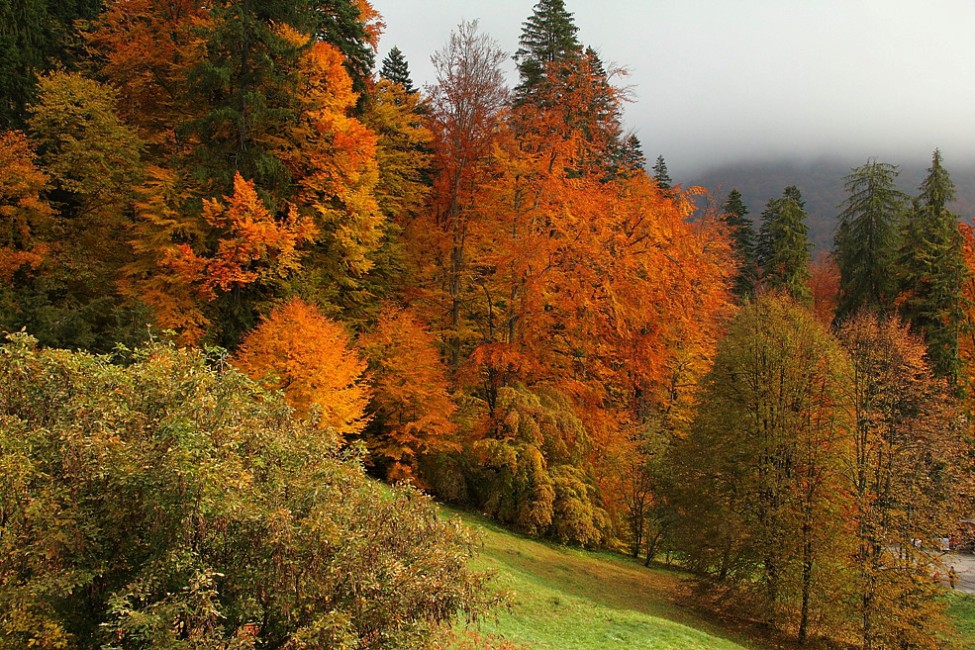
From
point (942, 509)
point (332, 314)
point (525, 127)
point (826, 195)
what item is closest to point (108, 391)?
point (332, 314)

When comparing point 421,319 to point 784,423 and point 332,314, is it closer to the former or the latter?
point 332,314

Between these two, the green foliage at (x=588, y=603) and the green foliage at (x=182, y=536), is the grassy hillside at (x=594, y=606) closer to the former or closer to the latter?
the green foliage at (x=588, y=603)

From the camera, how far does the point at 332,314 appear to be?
71.1ft

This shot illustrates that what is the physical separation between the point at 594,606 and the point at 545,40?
3273 cm

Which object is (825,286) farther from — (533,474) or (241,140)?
(241,140)

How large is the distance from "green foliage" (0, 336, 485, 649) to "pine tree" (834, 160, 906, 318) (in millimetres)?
45124

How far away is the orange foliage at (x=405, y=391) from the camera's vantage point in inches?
788

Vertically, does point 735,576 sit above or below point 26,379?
below

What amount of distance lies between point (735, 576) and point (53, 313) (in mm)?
21561

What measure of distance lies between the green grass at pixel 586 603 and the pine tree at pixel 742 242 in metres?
38.2

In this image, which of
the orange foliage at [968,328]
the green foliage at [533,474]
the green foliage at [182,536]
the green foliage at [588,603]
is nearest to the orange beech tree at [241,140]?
the green foliage at [533,474]

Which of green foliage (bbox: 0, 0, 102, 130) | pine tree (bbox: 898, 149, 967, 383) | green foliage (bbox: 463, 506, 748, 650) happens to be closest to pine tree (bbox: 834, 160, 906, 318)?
pine tree (bbox: 898, 149, 967, 383)

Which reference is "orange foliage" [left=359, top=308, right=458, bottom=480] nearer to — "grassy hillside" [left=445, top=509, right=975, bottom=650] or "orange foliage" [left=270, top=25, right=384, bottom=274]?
"grassy hillside" [left=445, top=509, right=975, bottom=650]

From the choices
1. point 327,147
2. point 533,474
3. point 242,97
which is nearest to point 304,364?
point 327,147
